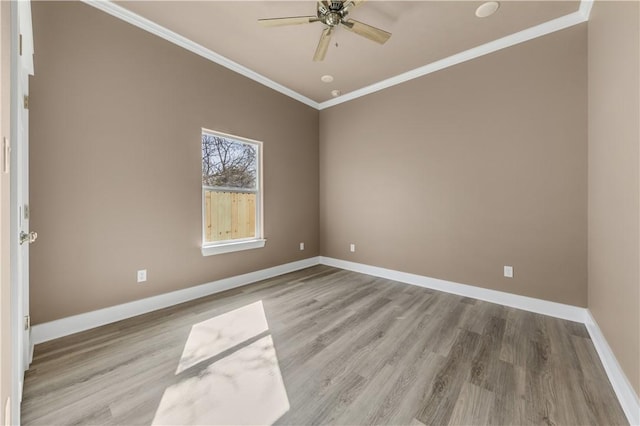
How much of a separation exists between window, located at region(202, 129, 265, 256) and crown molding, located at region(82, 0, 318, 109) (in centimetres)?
91

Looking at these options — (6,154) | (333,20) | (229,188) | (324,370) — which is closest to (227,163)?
(229,188)

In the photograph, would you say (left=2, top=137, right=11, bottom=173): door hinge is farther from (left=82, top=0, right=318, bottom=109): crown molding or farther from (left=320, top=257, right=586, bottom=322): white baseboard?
(left=320, top=257, right=586, bottom=322): white baseboard

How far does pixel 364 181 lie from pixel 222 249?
93.4 inches

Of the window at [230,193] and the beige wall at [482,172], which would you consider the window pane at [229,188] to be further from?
the beige wall at [482,172]

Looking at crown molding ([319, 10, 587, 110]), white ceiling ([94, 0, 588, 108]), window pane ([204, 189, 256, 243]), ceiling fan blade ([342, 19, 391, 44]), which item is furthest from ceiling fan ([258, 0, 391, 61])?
window pane ([204, 189, 256, 243])

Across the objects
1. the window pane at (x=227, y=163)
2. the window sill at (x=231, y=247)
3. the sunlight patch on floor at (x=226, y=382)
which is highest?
the window pane at (x=227, y=163)

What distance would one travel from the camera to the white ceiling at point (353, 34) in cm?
238

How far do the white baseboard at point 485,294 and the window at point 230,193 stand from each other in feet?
6.04

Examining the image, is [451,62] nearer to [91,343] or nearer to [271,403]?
[271,403]

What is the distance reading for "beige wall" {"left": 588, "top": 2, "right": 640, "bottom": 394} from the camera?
140cm

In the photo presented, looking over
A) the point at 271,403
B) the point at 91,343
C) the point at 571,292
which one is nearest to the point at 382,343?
the point at 271,403

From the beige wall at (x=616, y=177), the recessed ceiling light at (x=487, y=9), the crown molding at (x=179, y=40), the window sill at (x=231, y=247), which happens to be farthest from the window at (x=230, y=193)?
the beige wall at (x=616, y=177)

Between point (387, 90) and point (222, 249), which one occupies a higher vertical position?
point (387, 90)

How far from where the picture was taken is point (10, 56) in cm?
102
